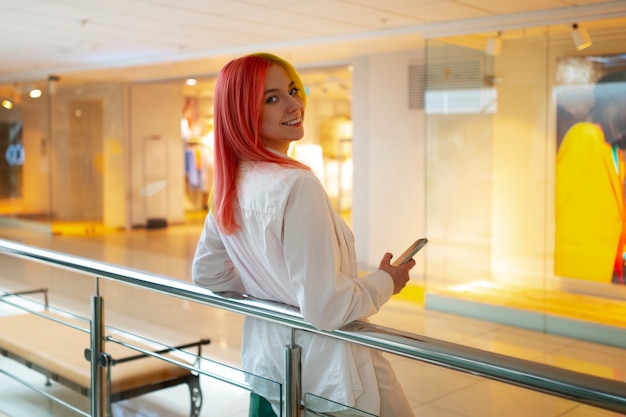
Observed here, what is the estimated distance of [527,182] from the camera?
727 centimetres

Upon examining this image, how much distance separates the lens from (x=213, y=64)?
12.1 m

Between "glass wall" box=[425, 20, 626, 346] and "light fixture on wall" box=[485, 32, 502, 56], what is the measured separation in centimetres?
1

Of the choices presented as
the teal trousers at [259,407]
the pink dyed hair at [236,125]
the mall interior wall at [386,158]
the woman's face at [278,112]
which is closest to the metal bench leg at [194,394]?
the teal trousers at [259,407]

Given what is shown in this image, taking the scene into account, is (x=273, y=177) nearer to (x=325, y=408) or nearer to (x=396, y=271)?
(x=396, y=271)

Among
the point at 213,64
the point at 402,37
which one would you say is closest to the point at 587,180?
the point at 402,37

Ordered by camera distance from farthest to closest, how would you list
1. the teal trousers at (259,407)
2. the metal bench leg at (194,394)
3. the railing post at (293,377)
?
the metal bench leg at (194,394) → the teal trousers at (259,407) → the railing post at (293,377)

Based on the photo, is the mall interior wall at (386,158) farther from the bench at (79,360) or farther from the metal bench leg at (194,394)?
the metal bench leg at (194,394)

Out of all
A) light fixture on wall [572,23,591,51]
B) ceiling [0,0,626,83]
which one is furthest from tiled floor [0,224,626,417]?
ceiling [0,0,626,83]

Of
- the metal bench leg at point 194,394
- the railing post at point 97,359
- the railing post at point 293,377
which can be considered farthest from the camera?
the metal bench leg at point 194,394

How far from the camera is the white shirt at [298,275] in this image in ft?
5.68

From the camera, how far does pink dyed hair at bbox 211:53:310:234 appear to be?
194 cm

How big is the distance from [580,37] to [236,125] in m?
5.56

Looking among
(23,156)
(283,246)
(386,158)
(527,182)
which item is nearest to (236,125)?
(283,246)

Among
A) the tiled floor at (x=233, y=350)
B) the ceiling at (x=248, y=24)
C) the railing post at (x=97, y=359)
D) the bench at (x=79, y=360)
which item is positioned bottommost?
the tiled floor at (x=233, y=350)
